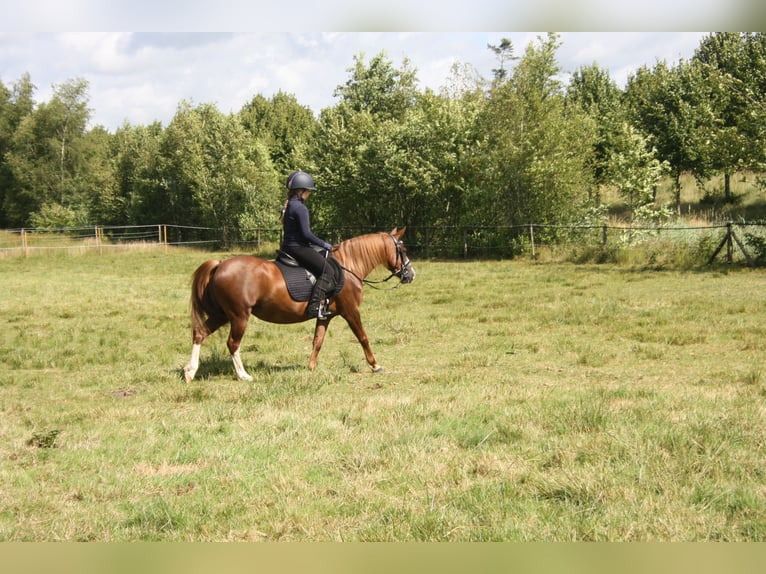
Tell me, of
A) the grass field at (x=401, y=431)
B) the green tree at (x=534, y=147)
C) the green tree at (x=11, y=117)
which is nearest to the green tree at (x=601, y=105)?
the green tree at (x=534, y=147)

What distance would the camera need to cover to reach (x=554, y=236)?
28.3 meters

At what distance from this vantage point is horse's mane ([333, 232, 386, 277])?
9.71 m

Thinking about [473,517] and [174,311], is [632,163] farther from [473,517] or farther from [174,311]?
[473,517]

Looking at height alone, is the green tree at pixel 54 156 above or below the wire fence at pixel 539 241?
above

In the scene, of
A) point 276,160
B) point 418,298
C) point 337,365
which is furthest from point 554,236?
point 276,160

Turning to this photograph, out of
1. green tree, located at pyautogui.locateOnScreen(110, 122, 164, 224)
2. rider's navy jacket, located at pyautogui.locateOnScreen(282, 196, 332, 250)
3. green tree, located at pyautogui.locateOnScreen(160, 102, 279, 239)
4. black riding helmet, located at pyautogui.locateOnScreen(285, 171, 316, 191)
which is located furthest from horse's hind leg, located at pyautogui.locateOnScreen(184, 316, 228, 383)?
green tree, located at pyautogui.locateOnScreen(110, 122, 164, 224)

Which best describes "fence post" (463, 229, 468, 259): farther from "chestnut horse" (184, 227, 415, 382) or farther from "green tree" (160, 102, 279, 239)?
"chestnut horse" (184, 227, 415, 382)

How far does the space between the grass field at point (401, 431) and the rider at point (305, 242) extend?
1.11 m

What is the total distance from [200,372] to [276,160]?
55915mm

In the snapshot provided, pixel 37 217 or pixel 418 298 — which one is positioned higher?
pixel 37 217

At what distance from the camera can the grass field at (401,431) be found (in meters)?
4.02

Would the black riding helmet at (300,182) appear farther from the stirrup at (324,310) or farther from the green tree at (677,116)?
the green tree at (677,116)

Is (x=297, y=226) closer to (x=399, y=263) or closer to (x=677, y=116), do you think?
(x=399, y=263)

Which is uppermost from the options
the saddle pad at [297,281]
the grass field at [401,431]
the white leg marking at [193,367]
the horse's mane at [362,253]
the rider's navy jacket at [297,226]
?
the rider's navy jacket at [297,226]
